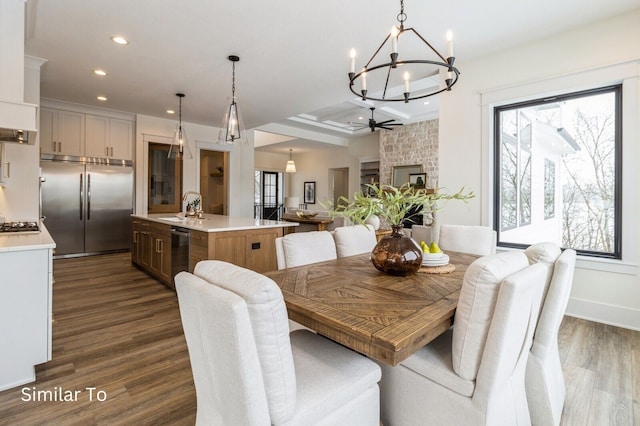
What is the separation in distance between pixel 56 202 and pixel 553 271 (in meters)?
6.79

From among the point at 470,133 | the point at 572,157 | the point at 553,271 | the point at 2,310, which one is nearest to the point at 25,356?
the point at 2,310

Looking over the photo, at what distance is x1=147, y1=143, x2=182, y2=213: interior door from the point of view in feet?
21.2

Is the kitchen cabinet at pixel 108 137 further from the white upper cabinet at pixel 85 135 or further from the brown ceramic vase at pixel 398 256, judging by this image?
the brown ceramic vase at pixel 398 256

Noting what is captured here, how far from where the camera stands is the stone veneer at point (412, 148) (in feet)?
25.5

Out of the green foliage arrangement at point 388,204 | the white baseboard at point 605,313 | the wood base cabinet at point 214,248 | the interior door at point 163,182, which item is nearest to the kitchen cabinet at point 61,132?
the interior door at point 163,182

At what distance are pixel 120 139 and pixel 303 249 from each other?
5671 mm

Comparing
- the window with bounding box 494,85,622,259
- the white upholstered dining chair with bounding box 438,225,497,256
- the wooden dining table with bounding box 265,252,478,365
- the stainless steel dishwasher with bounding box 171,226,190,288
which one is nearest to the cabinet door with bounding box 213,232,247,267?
the stainless steel dishwasher with bounding box 171,226,190,288

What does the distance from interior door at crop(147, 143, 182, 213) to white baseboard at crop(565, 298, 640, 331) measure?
22.0ft

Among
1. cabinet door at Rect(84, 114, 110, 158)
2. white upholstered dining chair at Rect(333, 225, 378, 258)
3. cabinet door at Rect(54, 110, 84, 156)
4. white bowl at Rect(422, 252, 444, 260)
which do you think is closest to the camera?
white bowl at Rect(422, 252, 444, 260)

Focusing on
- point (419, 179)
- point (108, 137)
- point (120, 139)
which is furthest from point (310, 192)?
point (108, 137)

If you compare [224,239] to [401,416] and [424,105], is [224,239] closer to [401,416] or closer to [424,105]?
[401,416]

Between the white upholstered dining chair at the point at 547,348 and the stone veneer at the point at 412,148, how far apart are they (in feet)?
20.2

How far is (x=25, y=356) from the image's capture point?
194 cm

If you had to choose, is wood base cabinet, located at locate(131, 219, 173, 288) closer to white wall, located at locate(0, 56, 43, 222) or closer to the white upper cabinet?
white wall, located at locate(0, 56, 43, 222)
